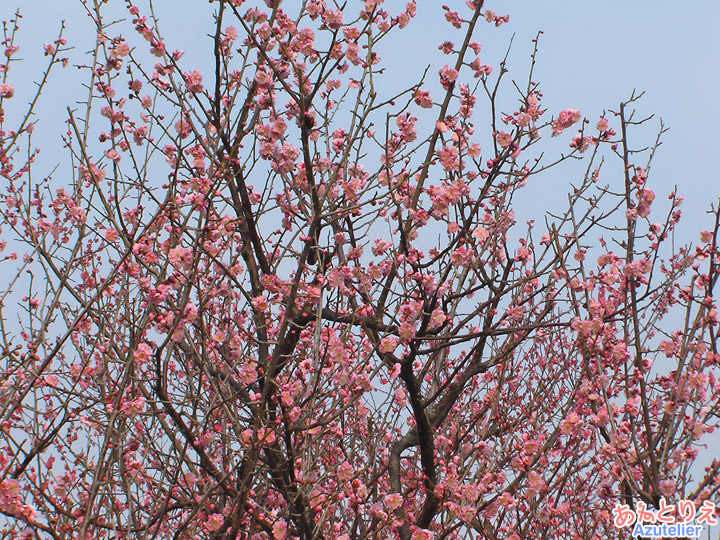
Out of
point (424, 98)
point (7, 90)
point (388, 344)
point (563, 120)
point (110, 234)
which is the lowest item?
point (388, 344)

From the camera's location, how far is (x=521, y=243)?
6.05 m

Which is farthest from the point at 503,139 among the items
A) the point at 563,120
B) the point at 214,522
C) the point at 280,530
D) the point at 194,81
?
the point at 214,522

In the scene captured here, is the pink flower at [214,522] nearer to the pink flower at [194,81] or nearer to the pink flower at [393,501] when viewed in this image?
the pink flower at [393,501]

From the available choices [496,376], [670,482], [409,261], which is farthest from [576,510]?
[409,261]

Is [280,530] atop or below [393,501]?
below

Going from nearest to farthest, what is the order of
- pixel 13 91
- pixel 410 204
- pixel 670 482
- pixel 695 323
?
pixel 670 482, pixel 695 323, pixel 410 204, pixel 13 91

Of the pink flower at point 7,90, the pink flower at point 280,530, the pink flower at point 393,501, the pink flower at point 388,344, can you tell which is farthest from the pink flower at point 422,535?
the pink flower at point 7,90

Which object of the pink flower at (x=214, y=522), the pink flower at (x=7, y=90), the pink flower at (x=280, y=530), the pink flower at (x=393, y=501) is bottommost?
the pink flower at (x=280, y=530)

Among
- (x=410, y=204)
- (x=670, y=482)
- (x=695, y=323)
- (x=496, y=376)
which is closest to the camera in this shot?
(x=670, y=482)

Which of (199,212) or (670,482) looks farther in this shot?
(199,212)

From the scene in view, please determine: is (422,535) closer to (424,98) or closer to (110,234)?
(424,98)

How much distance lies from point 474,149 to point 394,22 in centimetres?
114

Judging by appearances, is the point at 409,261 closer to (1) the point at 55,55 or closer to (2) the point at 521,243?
(2) the point at 521,243

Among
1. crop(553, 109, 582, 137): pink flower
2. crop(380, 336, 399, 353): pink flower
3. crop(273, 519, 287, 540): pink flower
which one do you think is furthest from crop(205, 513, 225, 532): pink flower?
crop(553, 109, 582, 137): pink flower
